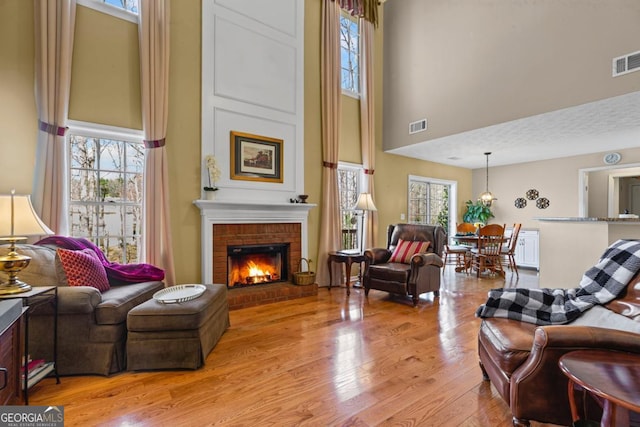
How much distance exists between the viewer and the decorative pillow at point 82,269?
Result: 7.72ft

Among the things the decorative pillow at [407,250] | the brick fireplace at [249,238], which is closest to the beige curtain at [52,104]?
the brick fireplace at [249,238]

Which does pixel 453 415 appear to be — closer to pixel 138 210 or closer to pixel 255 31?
pixel 138 210

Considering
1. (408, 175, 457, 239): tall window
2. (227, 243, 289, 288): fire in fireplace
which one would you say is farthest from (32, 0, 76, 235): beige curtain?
(408, 175, 457, 239): tall window

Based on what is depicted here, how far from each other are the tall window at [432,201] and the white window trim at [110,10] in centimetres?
537

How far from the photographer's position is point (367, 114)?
18.4ft

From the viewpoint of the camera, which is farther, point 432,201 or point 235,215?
point 432,201

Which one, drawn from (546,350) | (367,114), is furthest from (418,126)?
(546,350)

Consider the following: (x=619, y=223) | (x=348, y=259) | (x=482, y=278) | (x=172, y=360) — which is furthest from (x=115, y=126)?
(x=482, y=278)

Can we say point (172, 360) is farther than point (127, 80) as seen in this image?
No

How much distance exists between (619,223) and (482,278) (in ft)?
10.3

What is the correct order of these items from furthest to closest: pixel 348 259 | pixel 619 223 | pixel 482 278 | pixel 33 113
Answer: pixel 482 278 < pixel 348 259 < pixel 33 113 < pixel 619 223

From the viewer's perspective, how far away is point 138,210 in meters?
3.68

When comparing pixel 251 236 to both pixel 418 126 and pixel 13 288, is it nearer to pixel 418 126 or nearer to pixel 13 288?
pixel 13 288

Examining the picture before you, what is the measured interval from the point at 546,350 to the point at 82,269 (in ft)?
10.3
